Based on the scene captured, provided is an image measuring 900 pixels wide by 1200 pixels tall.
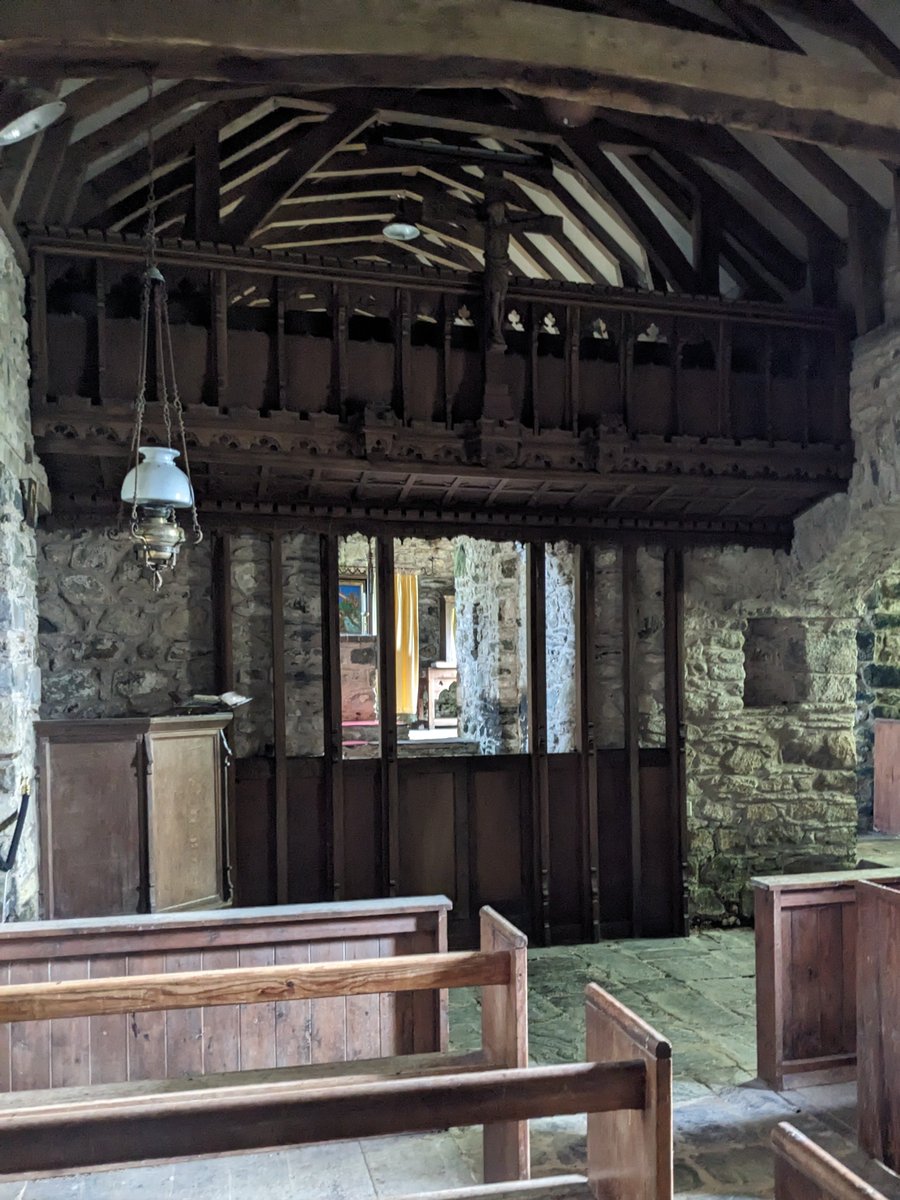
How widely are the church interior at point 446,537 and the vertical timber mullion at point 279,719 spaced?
0.07 ft

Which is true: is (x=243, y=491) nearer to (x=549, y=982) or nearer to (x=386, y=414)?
(x=386, y=414)

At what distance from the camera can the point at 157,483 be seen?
376 centimetres

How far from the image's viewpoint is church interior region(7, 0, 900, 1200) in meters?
2.84

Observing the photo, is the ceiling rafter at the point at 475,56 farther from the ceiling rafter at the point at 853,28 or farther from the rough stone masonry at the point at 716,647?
the rough stone masonry at the point at 716,647

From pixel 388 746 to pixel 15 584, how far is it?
2317 millimetres

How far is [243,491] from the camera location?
5301mm

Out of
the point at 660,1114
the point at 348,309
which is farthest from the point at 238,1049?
the point at 348,309

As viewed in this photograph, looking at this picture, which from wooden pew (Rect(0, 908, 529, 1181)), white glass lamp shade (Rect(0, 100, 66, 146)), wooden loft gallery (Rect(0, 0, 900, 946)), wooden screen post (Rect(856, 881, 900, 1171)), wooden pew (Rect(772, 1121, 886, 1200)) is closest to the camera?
wooden pew (Rect(772, 1121, 886, 1200))

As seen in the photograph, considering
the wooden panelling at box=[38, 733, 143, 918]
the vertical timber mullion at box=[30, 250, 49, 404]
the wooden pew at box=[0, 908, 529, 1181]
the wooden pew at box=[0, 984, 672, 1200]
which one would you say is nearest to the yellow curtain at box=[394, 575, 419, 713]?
the wooden panelling at box=[38, 733, 143, 918]

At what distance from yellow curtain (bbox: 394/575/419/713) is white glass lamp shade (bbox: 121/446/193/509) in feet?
28.1

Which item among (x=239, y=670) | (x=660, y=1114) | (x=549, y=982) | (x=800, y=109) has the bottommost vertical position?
(x=549, y=982)

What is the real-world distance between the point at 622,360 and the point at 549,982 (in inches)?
128

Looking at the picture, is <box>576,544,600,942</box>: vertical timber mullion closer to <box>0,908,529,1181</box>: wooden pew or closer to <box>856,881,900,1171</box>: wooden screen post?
<box>856,881,900,1171</box>: wooden screen post

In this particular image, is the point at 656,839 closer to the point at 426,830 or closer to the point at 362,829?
the point at 426,830
